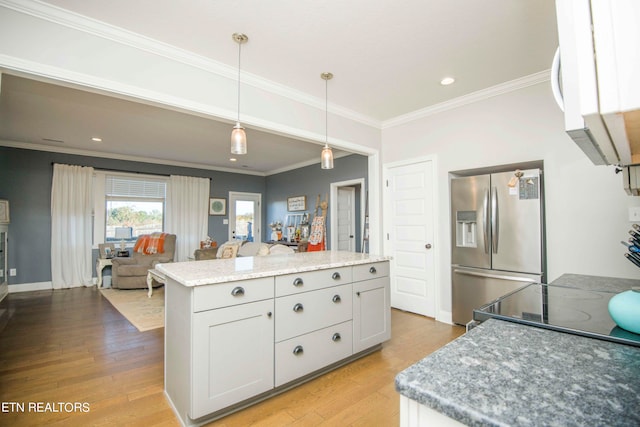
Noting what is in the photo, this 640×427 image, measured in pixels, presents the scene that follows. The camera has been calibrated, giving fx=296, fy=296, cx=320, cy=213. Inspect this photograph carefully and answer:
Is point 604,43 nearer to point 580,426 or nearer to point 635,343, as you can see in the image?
point 580,426

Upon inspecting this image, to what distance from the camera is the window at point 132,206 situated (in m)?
5.99

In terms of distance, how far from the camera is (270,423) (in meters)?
1.79

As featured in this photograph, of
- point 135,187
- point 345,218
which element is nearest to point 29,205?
point 135,187

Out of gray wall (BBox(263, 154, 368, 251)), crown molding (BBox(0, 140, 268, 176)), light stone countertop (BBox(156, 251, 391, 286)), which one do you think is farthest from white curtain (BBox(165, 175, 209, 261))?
light stone countertop (BBox(156, 251, 391, 286))

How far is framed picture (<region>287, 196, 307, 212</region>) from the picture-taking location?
6629mm

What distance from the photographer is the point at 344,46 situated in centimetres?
245

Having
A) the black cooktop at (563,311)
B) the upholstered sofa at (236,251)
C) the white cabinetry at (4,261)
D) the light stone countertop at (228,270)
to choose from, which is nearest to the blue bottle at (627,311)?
the black cooktop at (563,311)

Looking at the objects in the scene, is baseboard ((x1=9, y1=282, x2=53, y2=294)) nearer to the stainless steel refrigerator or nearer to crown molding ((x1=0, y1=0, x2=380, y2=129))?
crown molding ((x1=0, y1=0, x2=380, y2=129))

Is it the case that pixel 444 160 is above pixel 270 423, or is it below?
above

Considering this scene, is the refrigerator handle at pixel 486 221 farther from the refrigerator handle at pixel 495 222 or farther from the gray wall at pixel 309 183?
the gray wall at pixel 309 183

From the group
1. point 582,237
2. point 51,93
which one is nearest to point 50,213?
point 51,93

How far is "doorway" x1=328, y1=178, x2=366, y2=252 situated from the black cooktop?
4464 millimetres

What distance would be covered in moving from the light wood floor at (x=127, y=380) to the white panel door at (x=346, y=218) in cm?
272

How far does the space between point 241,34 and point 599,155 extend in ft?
7.81
